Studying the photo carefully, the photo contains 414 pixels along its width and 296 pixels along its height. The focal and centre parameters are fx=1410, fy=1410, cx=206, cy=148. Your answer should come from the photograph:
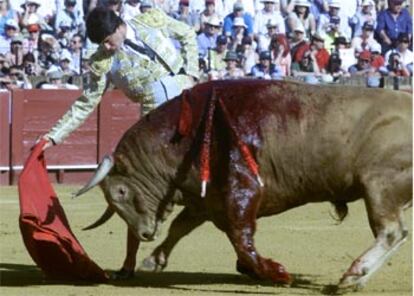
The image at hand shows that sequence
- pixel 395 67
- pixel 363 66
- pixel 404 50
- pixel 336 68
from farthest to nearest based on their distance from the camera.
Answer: pixel 404 50, pixel 395 67, pixel 363 66, pixel 336 68

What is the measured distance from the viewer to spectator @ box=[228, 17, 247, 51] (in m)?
14.9

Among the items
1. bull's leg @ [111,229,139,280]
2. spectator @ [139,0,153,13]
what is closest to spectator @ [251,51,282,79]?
spectator @ [139,0,153,13]

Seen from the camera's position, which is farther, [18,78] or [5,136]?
[18,78]

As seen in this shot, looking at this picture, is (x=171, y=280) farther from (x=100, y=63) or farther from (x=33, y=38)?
(x=33, y=38)

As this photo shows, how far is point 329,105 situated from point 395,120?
33cm

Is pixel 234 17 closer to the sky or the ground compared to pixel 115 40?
closer to the ground

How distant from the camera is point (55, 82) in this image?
13.8 metres

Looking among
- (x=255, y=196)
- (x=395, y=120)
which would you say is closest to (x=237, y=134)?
(x=255, y=196)

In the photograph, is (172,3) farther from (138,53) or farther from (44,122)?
(138,53)

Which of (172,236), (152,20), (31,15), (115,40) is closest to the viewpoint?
(115,40)

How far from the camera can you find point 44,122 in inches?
533

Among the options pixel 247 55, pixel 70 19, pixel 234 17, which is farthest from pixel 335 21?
pixel 70 19

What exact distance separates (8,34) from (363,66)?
4.04 meters

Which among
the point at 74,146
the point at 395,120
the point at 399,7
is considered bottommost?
the point at 74,146
